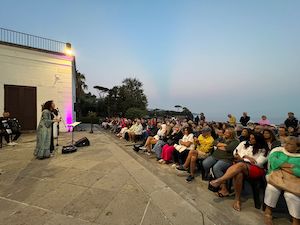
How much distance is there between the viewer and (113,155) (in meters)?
6.02

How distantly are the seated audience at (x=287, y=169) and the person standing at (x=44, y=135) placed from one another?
5.31 m

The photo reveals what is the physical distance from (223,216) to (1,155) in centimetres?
629

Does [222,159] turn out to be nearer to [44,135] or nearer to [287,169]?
[287,169]

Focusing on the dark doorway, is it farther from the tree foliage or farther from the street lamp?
the tree foliage

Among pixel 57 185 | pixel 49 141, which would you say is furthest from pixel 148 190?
pixel 49 141

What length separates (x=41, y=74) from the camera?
11.8m

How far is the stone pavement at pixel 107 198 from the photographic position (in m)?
2.68

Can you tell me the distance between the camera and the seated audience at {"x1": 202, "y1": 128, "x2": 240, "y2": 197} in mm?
3645

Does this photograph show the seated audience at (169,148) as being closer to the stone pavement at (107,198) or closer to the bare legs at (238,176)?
the stone pavement at (107,198)

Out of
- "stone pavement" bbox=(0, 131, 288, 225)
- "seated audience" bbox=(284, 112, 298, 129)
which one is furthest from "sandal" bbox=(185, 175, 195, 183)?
"seated audience" bbox=(284, 112, 298, 129)

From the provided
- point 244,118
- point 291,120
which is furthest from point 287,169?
point 244,118

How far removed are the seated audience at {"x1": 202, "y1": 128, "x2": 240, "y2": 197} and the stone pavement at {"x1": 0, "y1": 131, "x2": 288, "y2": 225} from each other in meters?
0.31

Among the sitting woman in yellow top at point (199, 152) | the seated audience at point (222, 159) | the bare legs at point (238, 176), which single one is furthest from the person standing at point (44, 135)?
the bare legs at point (238, 176)

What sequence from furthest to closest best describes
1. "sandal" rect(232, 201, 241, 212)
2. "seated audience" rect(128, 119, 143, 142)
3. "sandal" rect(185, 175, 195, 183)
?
"seated audience" rect(128, 119, 143, 142)
"sandal" rect(185, 175, 195, 183)
"sandal" rect(232, 201, 241, 212)
